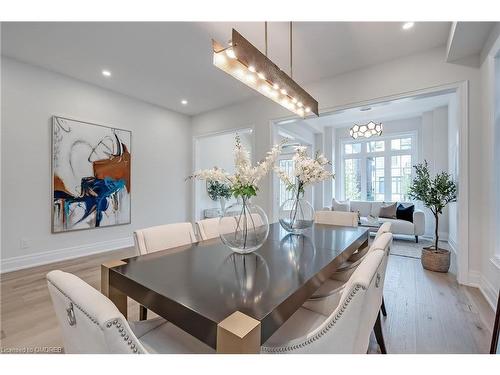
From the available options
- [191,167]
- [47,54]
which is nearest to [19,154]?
[47,54]

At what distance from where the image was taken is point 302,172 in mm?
1800

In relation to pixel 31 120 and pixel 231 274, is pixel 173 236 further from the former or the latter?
pixel 31 120

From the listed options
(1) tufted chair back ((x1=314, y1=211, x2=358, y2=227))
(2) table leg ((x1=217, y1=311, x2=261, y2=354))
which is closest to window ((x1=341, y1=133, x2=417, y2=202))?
(1) tufted chair back ((x1=314, y1=211, x2=358, y2=227))

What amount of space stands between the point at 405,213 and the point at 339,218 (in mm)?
3213

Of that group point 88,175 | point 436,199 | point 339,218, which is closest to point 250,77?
point 339,218

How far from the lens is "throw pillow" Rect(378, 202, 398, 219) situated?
5098 millimetres

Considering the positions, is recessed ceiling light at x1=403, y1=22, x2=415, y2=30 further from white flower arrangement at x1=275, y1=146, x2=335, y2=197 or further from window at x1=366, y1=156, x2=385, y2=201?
window at x1=366, y1=156, x2=385, y2=201

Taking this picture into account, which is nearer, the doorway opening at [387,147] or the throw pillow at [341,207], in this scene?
the doorway opening at [387,147]

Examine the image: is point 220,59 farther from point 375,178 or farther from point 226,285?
point 375,178

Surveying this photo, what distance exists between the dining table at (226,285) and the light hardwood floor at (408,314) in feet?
2.83

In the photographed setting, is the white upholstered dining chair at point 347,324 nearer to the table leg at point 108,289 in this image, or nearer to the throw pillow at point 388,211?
the table leg at point 108,289

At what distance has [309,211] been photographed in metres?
1.94

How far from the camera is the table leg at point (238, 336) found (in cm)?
66

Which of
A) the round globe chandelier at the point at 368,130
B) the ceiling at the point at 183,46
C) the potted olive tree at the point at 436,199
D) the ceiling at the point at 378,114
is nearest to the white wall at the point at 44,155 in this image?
the ceiling at the point at 183,46
